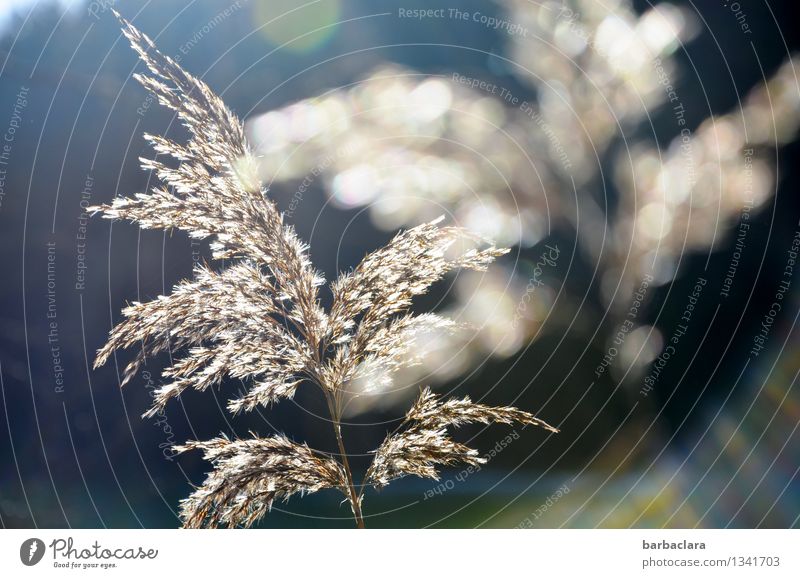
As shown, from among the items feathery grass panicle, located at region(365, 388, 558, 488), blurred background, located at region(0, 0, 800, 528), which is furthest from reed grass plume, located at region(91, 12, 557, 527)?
blurred background, located at region(0, 0, 800, 528)

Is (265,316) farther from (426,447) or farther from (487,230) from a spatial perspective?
(487,230)

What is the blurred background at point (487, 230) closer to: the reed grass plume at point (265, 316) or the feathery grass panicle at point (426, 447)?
the reed grass plume at point (265, 316)

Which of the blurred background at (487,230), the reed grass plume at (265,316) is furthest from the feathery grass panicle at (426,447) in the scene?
the blurred background at (487,230)

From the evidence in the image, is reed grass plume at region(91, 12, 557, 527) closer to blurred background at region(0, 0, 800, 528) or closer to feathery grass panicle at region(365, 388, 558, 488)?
feathery grass panicle at region(365, 388, 558, 488)

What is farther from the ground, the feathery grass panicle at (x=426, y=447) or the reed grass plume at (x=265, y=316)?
the reed grass plume at (x=265, y=316)

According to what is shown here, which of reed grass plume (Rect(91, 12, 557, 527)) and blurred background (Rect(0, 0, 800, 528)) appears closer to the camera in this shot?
reed grass plume (Rect(91, 12, 557, 527))

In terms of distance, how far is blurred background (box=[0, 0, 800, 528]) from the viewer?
2830mm

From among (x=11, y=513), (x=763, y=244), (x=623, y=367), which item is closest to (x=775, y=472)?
(x=623, y=367)

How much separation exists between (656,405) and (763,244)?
3.24 feet

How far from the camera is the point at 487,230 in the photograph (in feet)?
9.56

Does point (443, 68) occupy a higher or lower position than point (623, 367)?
higher

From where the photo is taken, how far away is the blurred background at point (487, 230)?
2830mm

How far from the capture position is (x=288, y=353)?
2.25 metres
